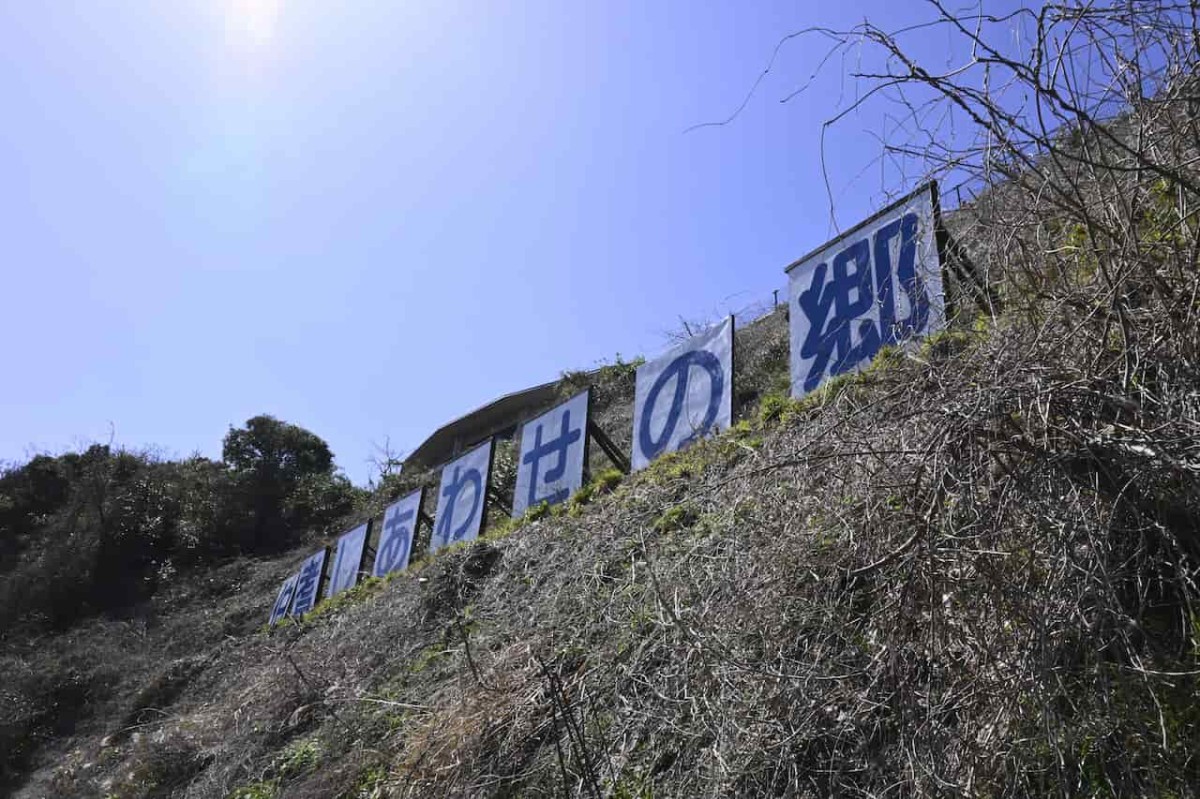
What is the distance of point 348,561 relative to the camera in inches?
450

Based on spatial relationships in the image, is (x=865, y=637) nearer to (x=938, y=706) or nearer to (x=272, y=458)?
(x=938, y=706)

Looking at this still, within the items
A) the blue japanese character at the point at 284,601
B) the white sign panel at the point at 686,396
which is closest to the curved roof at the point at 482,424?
the blue japanese character at the point at 284,601

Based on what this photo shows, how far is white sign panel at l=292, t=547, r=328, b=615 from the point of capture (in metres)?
11.7

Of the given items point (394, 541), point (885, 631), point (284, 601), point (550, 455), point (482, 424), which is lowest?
point (885, 631)

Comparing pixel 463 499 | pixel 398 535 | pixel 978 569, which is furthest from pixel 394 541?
pixel 978 569

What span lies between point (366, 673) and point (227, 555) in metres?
15.2

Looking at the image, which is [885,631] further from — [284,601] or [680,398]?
[284,601]

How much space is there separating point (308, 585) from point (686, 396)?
754cm

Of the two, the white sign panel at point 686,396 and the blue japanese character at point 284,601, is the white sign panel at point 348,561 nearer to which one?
the blue japanese character at point 284,601

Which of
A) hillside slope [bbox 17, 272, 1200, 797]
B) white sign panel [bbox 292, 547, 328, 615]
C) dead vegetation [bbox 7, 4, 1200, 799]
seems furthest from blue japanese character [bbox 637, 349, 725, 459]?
white sign panel [bbox 292, 547, 328, 615]

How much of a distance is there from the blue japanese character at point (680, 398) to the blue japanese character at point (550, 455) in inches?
34.4

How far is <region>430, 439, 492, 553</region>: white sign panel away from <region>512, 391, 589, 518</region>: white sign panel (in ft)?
2.39

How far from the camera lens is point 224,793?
5.12 m

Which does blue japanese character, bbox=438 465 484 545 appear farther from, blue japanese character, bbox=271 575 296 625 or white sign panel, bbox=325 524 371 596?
blue japanese character, bbox=271 575 296 625
